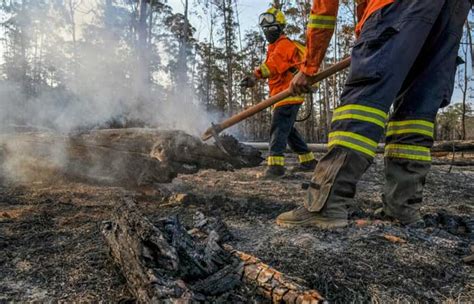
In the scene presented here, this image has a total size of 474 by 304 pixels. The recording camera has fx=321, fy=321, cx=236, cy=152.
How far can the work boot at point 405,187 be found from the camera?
2178mm

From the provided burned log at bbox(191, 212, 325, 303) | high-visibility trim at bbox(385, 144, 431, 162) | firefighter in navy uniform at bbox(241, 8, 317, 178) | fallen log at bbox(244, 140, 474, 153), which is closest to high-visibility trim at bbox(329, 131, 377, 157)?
high-visibility trim at bbox(385, 144, 431, 162)

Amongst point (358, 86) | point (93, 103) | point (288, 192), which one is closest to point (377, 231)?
point (358, 86)

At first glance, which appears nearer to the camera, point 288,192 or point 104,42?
point 288,192

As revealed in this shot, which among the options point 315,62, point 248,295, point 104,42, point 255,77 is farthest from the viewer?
point 104,42

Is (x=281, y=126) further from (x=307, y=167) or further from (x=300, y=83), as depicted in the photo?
(x=300, y=83)

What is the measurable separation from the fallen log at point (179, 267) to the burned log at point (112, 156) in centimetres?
199

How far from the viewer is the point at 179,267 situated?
51.0 inches

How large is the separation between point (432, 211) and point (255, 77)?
310cm

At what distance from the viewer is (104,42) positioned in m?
9.57

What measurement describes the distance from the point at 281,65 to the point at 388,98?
337 centimetres

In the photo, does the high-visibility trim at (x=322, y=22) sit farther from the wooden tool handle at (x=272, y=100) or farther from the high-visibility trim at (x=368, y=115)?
the high-visibility trim at (x=368, y=115)

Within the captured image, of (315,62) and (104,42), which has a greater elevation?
(104,42)

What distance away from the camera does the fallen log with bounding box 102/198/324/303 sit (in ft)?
3.67

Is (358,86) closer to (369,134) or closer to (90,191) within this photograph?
(369,134)
